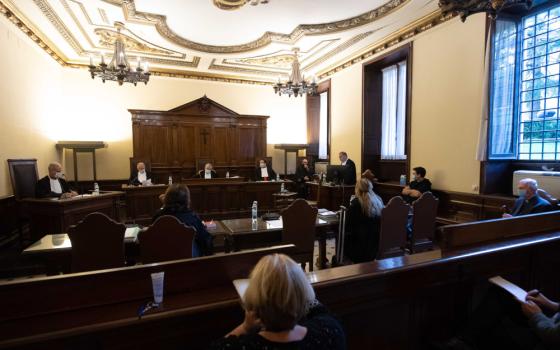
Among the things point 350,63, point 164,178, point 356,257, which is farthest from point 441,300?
point 164,178

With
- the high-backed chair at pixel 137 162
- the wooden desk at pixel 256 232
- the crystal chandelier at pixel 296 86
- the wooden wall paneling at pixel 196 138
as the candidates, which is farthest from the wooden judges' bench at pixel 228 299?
the wooden wall paneling at pixel 196 138

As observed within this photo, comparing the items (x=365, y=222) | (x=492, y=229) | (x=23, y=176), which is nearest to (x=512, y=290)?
(x=492, y=229)

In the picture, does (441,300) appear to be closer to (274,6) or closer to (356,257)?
(356,257)

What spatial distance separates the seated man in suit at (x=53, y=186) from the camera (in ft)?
15.1

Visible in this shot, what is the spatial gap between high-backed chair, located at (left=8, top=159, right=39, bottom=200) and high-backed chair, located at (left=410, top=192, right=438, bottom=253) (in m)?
6.20

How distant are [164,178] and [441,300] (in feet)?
24.8

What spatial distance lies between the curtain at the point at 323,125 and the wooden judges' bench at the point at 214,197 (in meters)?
2.58

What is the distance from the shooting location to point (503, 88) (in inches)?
172

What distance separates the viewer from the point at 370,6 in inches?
192

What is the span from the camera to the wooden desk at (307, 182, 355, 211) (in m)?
6.74

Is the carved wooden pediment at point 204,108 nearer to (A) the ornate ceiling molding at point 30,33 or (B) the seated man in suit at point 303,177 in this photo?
(B) the seated man in suit at point 303,177

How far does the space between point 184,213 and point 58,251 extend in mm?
1141

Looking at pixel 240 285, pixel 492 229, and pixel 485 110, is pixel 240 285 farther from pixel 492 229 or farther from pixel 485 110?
pixel 485 110

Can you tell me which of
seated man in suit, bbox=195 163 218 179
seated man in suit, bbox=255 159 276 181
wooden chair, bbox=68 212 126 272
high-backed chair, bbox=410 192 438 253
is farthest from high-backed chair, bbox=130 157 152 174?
high-backed chair, bbox=410 192 438 253
